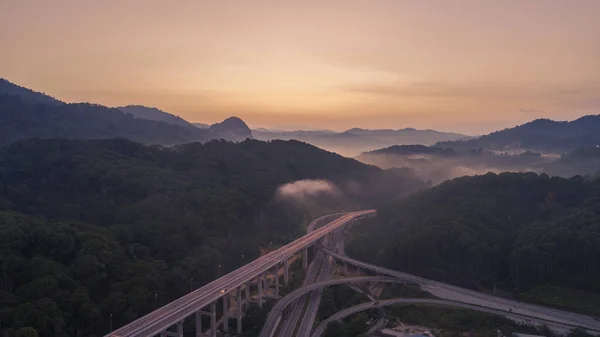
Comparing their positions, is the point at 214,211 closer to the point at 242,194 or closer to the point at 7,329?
the point at 242,194

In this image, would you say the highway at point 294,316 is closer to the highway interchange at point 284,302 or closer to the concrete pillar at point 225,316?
the highway interchange at point 284,302

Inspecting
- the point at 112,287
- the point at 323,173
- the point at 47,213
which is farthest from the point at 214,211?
the point at 323,173

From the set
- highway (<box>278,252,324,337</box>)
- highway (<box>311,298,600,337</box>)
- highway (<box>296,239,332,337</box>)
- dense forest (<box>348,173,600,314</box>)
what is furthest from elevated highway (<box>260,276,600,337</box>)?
dense forest (<box>348,173,600,314</box>)

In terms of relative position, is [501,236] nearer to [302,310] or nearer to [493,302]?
[493,302]

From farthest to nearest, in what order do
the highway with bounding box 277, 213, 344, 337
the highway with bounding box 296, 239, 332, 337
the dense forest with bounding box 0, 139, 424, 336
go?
the highway with bounding box 277, 213, 344, 337 → the highway with bounding box 296, 239, 332, 337 → the dense forest with bounding box 0, 139, 424, 336

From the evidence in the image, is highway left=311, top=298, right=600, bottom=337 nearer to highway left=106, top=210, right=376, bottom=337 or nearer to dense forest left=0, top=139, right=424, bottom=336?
highway left=106, top=210, right=376, bottom=337
